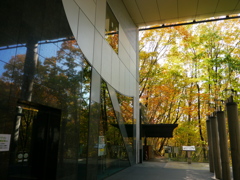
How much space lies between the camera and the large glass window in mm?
11616

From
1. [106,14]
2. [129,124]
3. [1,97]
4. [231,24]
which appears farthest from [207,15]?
[1,97]

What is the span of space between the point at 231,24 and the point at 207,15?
7.98 metres

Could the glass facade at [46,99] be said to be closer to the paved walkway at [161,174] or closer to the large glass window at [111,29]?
the paved walkway at [161,174]

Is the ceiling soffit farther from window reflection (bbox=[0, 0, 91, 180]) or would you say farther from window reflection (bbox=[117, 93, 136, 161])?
window reflection (bbox=[0, 0, 91, 180])

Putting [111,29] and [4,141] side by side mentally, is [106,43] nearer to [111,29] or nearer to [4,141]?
[111,29]

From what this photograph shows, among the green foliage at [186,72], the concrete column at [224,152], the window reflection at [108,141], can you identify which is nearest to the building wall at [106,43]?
the window reflection at [108,141]

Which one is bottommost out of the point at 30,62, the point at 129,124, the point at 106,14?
the point at 129,124

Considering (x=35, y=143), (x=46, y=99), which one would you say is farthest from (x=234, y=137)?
(x=35, y=143)

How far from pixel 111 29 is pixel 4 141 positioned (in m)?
9.44

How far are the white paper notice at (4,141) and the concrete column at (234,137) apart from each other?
799cm

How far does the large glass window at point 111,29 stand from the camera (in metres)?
11.6

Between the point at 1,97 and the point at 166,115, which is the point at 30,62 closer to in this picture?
the point at 1,97

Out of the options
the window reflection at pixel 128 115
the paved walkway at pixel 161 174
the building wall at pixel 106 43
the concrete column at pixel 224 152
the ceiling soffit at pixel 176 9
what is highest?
the ceiling soffit at pixel 176 9

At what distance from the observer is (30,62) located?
5.31 metres
